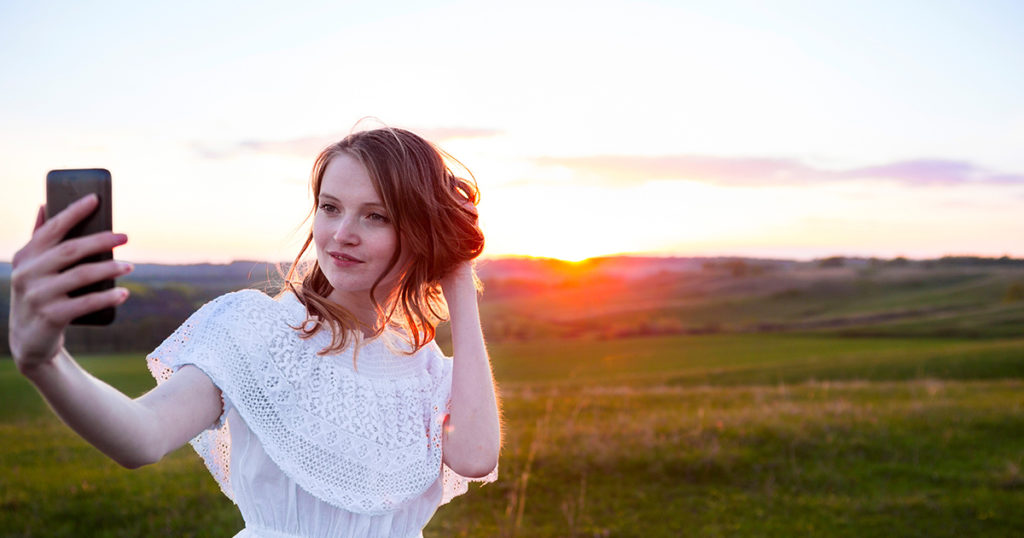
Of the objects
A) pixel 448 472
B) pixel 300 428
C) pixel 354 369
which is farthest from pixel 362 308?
pixel 448 472

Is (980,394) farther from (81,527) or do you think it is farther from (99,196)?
(99,196)

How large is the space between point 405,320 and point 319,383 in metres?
0.51

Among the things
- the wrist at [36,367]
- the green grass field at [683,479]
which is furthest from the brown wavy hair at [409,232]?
the green grass field at [683,479]

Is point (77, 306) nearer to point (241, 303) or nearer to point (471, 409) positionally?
point (241, 303)

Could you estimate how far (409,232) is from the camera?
236cm

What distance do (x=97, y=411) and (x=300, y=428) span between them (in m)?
0.84

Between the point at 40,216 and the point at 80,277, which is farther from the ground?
the point at 40,216

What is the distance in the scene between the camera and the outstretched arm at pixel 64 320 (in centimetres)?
119

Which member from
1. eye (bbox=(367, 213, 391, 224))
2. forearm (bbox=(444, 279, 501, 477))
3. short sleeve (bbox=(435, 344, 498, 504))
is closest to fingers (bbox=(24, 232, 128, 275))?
eye (bbox=(367, 213, 391, 224))

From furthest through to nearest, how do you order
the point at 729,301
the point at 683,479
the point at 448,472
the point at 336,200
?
the point at 729,301 < the point at 683,479 < the point at 448,472 < the point at 336,200

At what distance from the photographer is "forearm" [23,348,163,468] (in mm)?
1313

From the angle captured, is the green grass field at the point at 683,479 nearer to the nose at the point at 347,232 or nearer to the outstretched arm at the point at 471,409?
the outstretched arm at the point at 471,409

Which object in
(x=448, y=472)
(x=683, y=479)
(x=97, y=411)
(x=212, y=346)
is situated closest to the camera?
(x=97, y=411)

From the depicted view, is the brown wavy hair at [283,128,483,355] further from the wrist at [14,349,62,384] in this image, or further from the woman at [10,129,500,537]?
the wrist at [14,349,62,384]
